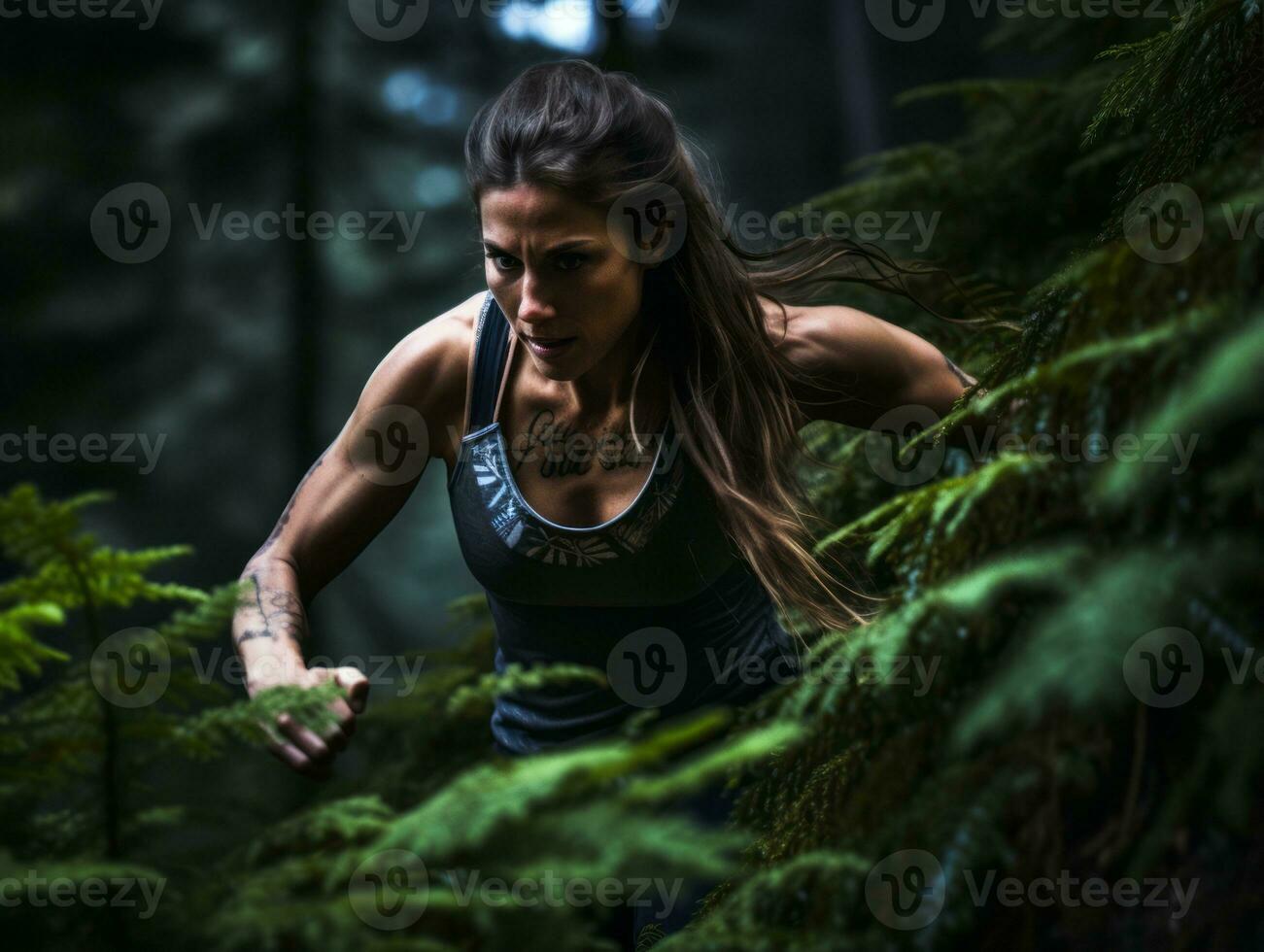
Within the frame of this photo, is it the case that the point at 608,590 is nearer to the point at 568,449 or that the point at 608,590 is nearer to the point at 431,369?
the point at 568,449

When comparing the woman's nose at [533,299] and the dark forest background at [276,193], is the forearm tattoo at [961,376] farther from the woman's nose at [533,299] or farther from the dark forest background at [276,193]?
the dark forest background at [276,193]

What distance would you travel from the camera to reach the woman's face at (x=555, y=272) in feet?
6.64

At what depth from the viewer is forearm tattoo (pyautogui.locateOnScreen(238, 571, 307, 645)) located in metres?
1.98

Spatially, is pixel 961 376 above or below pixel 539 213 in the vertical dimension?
below

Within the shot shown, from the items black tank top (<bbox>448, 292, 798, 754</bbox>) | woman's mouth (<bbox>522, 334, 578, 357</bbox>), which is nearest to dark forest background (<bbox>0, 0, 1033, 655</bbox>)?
black tank top (<bbox>448, 292, 798, 754</bbox>)

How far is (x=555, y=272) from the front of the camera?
80.5 inches

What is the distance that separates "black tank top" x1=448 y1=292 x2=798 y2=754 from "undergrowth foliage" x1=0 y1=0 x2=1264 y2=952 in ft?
3.22

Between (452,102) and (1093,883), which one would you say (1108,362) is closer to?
(1093,883)

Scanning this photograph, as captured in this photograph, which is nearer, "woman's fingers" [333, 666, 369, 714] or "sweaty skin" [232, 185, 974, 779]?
"woman's fingers" [333, 666, 369, 714]

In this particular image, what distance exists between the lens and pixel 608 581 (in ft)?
7.32

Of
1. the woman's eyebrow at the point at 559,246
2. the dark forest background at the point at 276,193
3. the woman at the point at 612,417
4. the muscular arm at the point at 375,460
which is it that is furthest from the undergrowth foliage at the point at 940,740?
the dark forest background at the point at 276,193

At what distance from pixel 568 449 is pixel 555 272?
46cm

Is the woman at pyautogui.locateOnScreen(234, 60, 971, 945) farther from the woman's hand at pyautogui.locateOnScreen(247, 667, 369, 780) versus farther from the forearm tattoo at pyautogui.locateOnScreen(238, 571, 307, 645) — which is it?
the woman's hand at pyautogui.locateOnScreen(247, 667, 369, 780)

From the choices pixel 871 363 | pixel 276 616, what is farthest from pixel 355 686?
pixel 871 363
